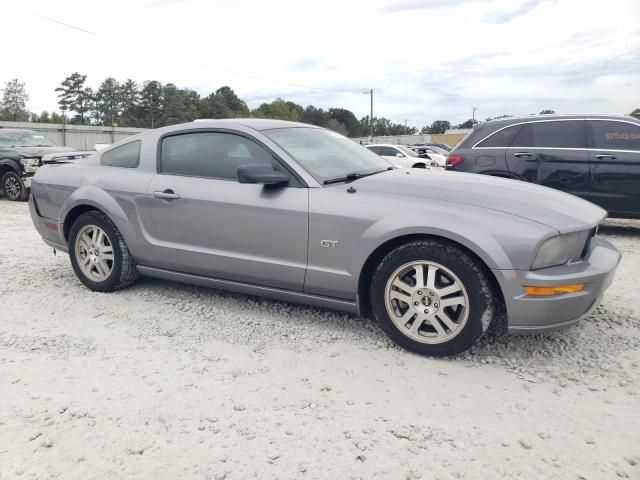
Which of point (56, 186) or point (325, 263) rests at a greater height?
point (56, 186)

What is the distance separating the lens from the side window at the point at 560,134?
22.1 ft

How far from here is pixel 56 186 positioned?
4.54 m

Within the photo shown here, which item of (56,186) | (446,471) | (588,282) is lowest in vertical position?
(446,471)

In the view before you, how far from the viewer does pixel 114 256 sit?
13.8 feet

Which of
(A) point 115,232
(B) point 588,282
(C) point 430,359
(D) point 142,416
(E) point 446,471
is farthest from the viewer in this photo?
(A) point 115,232

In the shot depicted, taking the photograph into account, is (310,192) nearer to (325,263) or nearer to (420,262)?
(325,263)

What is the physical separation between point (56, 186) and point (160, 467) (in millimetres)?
3291

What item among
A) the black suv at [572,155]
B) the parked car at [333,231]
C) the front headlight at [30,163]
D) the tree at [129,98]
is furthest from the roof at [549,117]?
the tree at [129,98]

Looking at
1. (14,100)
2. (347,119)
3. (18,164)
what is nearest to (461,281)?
(18,164)

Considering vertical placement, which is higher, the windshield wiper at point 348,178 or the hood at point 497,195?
the windshield wiper at point 348,178

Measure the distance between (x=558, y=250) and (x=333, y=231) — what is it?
1330mm

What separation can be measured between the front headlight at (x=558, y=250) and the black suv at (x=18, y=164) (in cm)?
1049

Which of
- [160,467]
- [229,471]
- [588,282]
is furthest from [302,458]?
[588,282]

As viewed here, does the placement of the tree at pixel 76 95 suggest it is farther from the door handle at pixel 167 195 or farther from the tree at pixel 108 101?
the door handle at pixel 167 195
